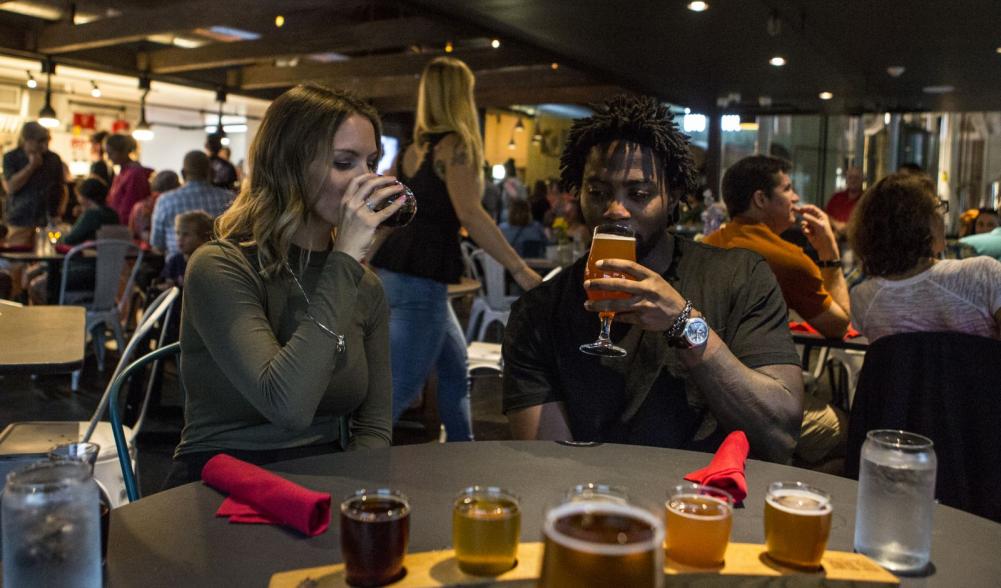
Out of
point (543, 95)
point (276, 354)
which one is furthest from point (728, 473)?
point (543, 95)

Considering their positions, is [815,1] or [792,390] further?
[815,1]

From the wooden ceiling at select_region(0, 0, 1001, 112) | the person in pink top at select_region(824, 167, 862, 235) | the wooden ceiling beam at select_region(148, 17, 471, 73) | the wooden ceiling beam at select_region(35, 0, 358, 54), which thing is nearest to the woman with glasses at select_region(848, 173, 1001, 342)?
the wooden ceiling at select_region(0, 0, 1001, 112)

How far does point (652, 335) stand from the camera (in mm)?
1668

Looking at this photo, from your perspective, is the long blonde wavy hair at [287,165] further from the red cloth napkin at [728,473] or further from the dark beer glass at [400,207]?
the red cloth napkin at [728,473]

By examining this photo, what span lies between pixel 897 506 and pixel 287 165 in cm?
129

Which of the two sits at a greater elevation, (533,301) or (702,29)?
(702,29)

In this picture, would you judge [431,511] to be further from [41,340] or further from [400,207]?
[41,340]

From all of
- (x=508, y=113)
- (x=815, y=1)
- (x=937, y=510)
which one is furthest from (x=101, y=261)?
(x=508, y=113)

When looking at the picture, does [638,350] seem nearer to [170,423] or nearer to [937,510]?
[937,510]

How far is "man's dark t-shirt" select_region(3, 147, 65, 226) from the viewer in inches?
256

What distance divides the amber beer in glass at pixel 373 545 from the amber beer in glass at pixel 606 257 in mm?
735

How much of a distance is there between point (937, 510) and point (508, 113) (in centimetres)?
1605

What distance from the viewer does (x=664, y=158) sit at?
5.84ft

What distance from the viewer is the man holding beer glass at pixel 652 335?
1.51 metres
